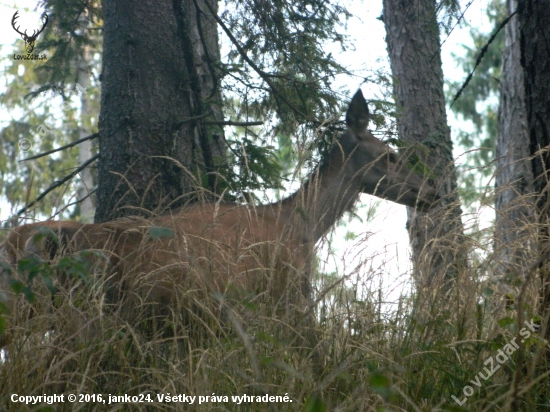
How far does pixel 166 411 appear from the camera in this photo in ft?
12.1

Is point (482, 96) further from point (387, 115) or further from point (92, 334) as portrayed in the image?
point (92, 334)

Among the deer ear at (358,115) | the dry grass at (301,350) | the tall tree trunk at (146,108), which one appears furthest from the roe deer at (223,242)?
the tall tree trunk at (146,108)

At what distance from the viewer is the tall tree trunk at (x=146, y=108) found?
6.45 meters

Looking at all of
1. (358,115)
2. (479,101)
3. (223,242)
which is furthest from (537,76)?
(479,101)

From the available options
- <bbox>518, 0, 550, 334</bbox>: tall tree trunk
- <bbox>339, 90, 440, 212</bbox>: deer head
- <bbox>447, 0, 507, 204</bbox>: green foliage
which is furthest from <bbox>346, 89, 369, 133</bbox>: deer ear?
<bbox>447, 0, 507, 204</bbox>: green foliage

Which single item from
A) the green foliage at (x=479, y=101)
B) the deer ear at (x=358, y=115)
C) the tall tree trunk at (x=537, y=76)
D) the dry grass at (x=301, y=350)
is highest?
the green foliage at (x=479, y=101)

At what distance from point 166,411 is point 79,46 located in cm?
612

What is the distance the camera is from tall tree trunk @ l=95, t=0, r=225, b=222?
21.1ft

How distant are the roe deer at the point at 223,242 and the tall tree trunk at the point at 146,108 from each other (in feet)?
1.84

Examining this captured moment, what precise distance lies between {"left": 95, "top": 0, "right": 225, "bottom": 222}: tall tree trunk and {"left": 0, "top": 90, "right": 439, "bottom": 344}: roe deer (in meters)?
0.56

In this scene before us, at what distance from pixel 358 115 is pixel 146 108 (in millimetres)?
2328

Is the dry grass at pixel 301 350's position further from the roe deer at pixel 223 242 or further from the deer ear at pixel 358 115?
the deer ear at pixel 358 115

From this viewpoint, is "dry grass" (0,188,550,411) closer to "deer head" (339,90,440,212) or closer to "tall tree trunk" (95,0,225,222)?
"tall tree trunk" (95,0,225,222)

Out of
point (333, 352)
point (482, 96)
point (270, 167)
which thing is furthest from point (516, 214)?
point (482, 96)
